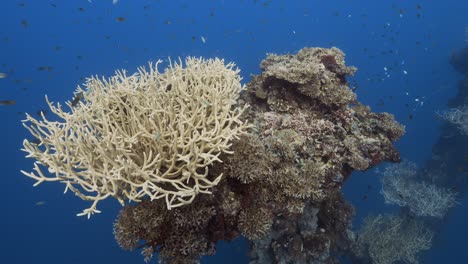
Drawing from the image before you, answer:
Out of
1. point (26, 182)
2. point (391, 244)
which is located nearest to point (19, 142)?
point (26, 182)

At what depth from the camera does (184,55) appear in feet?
123

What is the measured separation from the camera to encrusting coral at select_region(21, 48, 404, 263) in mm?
3051

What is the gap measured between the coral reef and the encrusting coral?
0.7 inches

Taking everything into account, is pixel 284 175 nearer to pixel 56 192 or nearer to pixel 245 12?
pixel 56 192

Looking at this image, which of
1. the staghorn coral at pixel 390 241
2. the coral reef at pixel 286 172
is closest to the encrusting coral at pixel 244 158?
the coral reef at pixel 286 172

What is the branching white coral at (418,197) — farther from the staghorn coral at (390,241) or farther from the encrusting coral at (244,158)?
the encrusting coral at (244,158)

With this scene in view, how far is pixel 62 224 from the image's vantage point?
2486cm

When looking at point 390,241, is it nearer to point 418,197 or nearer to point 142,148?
point 418,197

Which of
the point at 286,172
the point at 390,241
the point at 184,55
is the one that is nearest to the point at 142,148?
the point at 286,172

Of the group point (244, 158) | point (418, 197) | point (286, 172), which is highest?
point (418, 197)

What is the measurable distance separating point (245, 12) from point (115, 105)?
57.2 metres

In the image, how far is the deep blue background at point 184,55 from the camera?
73.3 ft

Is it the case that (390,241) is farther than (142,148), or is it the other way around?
(390,241)

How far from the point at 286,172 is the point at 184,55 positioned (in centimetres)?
3581
